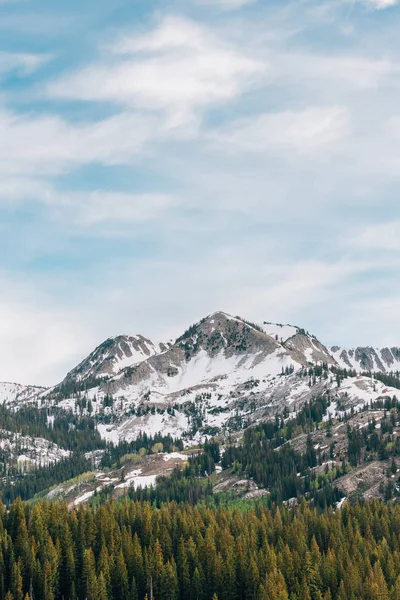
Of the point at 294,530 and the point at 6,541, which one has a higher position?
the point at 6,541

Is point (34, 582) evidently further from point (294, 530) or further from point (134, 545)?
point (294, 530)

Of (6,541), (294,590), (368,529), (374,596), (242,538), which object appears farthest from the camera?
(368,529)

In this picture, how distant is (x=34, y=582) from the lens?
15475 centimetres

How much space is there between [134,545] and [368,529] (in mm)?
64740

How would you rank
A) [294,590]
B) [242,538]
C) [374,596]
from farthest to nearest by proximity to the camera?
1. [242,538]
2. [294,590]
3. [374,596]

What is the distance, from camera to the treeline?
15150 cm

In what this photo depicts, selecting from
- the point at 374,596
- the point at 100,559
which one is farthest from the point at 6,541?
the point at 374,596

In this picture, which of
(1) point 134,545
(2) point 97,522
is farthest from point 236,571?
(2) point 97,522

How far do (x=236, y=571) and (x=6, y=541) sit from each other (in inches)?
2130

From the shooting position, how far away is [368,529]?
190 m

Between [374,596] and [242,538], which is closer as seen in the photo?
[374,596]

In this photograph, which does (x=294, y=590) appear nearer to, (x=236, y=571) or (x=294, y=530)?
(x=236, y=571)

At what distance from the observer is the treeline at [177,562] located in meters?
152

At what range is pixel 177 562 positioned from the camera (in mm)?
168875
